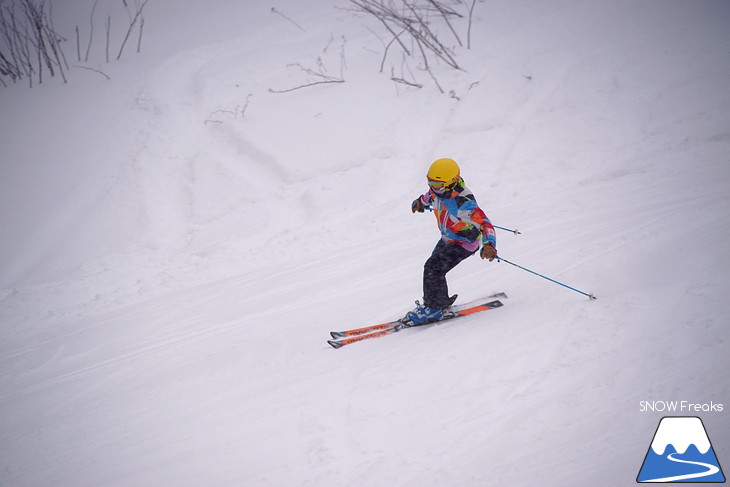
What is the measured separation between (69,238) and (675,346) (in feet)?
32.1

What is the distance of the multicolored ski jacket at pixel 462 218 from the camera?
4.62 m

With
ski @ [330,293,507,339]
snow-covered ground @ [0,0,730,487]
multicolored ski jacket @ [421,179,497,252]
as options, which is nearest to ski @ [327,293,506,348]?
ski @ [330,293,507,339]

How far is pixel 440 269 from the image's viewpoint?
497 centimetres

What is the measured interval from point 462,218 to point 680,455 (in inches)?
100

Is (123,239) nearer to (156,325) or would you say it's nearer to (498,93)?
(156,325)

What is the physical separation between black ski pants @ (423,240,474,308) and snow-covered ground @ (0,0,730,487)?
458mm

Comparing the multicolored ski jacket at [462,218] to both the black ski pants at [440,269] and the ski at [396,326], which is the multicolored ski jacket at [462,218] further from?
the ski at [396,326]

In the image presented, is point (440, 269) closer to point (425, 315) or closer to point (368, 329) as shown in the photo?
point (425, 315)

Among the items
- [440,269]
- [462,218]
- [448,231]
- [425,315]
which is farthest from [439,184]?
[425,315]

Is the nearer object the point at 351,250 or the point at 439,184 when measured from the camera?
the point at 439,184

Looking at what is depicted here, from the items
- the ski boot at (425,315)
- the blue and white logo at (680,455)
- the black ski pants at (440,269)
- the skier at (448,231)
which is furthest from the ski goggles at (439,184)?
the blue and white logo at (680,455)

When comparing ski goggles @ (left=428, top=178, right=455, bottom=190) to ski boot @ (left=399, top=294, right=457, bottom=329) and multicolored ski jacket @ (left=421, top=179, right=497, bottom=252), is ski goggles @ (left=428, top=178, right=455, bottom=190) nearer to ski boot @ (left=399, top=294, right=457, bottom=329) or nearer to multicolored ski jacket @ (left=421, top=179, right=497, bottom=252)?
multicolored ski jacket @ (left=421, top=179, right=497, bottom=252)

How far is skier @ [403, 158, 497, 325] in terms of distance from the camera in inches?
181

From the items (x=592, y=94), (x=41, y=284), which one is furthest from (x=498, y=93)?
(x=41, y=284)
